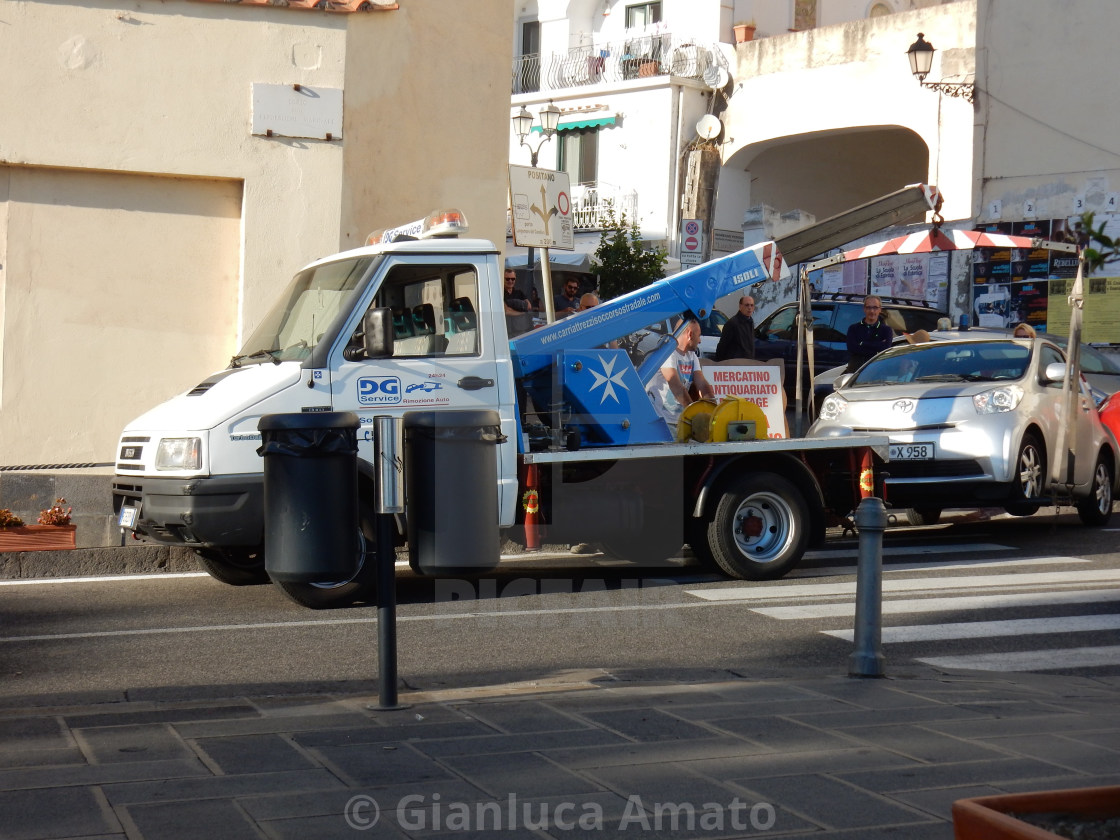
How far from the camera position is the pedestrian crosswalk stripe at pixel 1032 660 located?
24.6 ft

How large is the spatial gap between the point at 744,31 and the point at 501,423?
24793mm

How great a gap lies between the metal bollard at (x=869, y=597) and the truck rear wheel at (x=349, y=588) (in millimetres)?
3335

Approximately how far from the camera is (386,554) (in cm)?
569

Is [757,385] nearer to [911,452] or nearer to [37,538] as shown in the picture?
[911,452]

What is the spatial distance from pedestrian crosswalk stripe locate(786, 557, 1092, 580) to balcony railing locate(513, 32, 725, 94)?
867 inches

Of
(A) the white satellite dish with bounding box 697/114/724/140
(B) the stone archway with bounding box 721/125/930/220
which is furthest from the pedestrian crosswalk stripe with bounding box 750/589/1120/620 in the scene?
(B) the stone archway with bounding box 721/125/930/220

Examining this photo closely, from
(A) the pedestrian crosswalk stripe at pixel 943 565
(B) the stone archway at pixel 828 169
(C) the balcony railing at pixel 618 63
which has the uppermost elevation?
(C) the balcony railing at pixel 618 63

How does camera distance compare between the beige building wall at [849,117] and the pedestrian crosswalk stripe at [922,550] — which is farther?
the beige building wall at [849,117]

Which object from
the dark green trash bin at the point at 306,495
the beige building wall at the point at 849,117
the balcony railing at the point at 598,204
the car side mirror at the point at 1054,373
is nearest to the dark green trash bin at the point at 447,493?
the dark green trash bin at the point at 306,495

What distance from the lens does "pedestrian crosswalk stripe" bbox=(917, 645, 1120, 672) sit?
750 centimetres

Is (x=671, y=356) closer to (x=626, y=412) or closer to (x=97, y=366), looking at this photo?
(x=626, y=412)

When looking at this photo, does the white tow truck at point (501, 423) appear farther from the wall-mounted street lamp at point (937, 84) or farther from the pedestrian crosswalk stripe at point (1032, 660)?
the wall-mounted street lamp at point (937, 84)

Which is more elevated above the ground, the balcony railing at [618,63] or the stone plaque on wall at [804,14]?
the stone plaque on wall at [804,14]

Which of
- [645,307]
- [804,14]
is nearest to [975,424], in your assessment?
[645,307]
